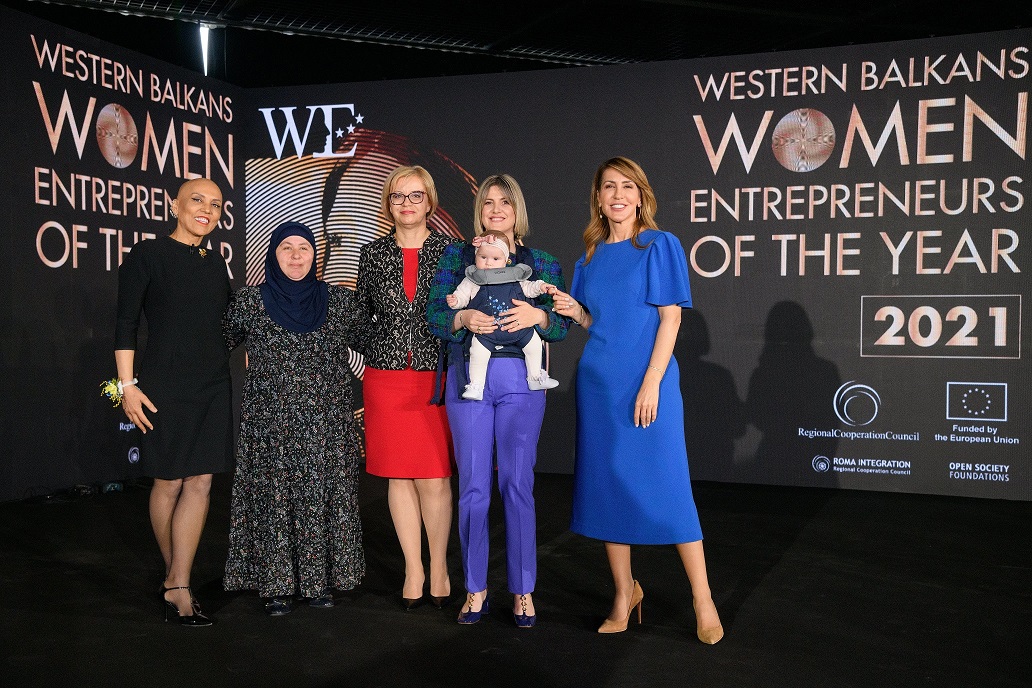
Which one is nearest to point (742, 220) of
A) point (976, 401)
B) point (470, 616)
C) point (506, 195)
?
point (976, 401)

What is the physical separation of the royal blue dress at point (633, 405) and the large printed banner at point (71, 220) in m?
3.79

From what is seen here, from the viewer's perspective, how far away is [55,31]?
5434mm

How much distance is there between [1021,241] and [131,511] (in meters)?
5.48

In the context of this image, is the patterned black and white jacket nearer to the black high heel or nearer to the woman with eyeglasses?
the woman with eyeglasses

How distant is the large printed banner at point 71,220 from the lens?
520 cm

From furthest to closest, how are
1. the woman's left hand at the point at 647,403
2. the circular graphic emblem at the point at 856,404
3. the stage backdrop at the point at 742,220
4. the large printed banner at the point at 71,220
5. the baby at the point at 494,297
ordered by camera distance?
the circular graphic emblem at the point at 856,404 → the stage backdrop at the point at 742,220 → the large printed banner at the point at 71,220 → the baby at the point at 494,297 → the woman's left hand at the point at 647,403

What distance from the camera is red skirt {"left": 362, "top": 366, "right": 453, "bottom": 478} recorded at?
11.0 feet

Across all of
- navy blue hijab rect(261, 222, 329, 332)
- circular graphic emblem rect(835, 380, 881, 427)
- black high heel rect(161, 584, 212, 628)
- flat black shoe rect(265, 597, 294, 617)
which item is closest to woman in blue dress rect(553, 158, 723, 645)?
navy blue hijab rect(261, 222, 329, 332)

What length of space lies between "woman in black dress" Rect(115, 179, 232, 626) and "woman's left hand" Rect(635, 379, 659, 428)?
151 centimetres

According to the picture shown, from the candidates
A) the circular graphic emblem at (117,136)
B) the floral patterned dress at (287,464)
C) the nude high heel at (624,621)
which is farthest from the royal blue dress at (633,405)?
the circular graphic emblem at (117,136)

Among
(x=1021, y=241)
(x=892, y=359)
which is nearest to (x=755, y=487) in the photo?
(x=892, y=359)

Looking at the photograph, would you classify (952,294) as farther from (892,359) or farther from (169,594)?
(169,594)

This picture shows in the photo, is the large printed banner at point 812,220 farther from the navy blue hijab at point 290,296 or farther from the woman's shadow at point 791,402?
the navy blue hijab at point 290,296

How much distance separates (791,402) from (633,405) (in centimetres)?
319
